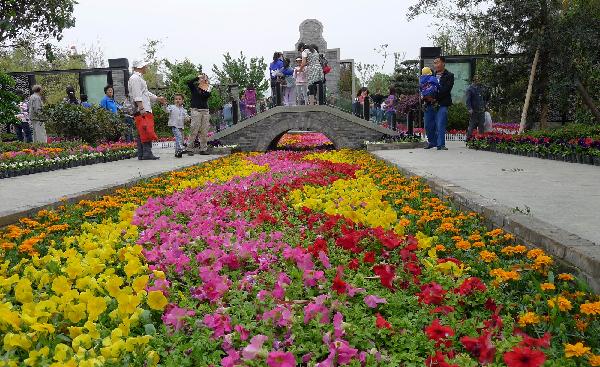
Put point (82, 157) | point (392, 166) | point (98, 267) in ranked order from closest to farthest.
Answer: point (98, 267) → point (392, 166) → point (82, 157)

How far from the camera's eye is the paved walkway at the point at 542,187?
3.96 meters

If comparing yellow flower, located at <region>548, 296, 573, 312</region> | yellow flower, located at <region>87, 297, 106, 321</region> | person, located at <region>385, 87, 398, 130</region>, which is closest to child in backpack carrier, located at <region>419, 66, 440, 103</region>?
person, located at <region>385, 87, 398, 130</region>

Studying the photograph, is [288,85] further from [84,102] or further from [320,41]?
[320,41]

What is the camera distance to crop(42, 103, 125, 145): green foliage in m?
16.3

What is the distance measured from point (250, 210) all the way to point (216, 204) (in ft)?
2.10

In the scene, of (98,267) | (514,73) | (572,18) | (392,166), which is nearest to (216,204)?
(98,267)

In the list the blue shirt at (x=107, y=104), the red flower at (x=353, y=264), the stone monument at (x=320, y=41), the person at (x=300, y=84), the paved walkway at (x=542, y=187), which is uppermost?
the stone monument at (x=320, y=41)

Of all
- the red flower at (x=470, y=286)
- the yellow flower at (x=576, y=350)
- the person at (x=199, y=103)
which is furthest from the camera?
the person at (x=199, y=103)

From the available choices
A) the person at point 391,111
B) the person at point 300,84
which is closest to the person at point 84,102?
the person at point 300,84

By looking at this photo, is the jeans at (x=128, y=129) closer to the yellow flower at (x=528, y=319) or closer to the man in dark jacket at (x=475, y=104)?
the man in dark jacket at (x=475, y=104)

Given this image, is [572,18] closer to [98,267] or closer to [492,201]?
[492,201]

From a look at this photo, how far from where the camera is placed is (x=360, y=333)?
8.20ft

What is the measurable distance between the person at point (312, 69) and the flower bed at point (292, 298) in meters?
13.1

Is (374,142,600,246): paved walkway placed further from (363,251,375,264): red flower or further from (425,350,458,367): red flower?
(425,350,458,367): red flower
